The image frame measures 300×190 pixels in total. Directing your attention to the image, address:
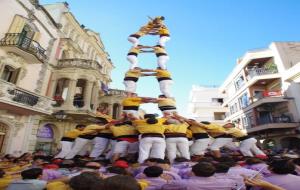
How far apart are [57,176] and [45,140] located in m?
16.3

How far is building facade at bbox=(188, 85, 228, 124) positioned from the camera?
38.4m

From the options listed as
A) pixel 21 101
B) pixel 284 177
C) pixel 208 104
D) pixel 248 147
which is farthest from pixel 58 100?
pixel 208 104

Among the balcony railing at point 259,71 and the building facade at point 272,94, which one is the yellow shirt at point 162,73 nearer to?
the building facade at point 272,94

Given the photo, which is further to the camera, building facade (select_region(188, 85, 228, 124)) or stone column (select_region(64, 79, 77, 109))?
building facade (select_region(188, 85, 228, 124))

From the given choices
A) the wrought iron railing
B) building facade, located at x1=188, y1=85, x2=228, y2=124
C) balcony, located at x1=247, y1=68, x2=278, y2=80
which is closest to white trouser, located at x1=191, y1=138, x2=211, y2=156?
the wrought iron railing

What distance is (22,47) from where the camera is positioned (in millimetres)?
14164

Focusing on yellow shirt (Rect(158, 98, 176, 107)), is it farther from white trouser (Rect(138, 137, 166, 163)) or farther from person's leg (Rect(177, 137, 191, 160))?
white trouser (Rect(138, 137, 166, 163))

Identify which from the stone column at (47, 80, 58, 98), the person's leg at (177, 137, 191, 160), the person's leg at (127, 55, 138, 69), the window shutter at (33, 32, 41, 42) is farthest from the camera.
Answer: the stone column at (47, 80, 58, 98)

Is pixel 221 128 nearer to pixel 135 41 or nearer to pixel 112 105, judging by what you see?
pixel 135 41

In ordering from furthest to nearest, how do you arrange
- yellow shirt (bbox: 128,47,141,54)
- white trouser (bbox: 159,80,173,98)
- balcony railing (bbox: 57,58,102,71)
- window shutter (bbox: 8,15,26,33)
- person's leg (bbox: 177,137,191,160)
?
balcony railing (bbox: 57,58,102,71)
window shutter (bbox: 8,15,26,33)
yellow shirt (bbox: 128,47,141,54)
white trouser (bbox: 159,80,173,98)
person's leg (bbox: 177,137,191,160)

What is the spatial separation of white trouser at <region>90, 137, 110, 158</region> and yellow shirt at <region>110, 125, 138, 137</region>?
837 millimetres

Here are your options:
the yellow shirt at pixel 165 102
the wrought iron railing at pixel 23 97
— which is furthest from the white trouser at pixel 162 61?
the wrought iron railing at pixel 23 97

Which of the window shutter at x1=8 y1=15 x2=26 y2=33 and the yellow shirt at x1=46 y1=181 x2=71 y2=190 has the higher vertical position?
the window shutter at x1=8 y1=15 x2=26 y2=33

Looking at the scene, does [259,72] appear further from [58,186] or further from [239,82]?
[58,186]
